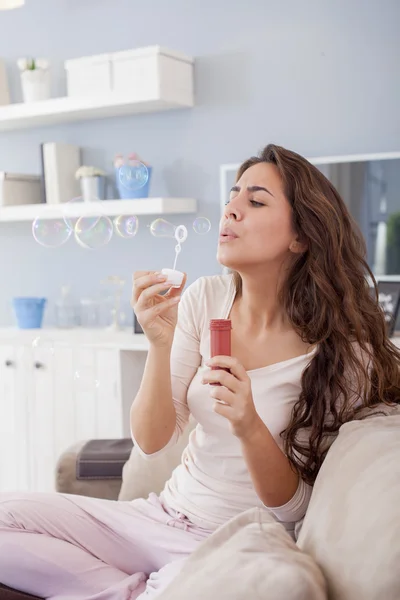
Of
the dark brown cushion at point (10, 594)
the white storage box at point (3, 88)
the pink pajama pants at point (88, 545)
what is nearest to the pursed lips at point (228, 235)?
the pink pajama pants at point (88, 545)

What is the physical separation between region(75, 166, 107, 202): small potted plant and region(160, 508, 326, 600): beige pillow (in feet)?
8.57

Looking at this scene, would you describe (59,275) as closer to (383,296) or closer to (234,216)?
(383,296)

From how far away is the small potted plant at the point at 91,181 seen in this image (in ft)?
11.9

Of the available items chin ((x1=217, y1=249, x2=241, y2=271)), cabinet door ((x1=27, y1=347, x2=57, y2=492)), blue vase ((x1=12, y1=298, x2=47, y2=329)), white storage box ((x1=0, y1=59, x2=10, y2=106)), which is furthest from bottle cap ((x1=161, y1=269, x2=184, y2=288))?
white storage box ((x1=0, y1=59, x2=10, y2=106))

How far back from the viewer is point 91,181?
3619 mm

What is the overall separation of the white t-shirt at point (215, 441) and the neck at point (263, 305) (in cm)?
6

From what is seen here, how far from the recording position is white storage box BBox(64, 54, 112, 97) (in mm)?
3475

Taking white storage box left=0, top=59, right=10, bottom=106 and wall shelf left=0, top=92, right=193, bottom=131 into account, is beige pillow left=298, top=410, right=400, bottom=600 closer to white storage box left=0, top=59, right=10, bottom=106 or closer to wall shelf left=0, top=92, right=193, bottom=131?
wall shelf left=0, top=92, right=193, bottom=131

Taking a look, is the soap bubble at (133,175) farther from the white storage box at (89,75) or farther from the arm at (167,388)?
the arm at (167,388)

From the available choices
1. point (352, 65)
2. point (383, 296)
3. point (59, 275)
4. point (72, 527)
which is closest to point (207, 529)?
point (72, 527)

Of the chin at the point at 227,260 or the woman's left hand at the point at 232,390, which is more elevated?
the chin at the point at 227,260

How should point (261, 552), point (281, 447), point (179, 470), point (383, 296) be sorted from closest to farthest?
point (261, 552) < point (281, 447) < point (179, 470) < point (383, 296)

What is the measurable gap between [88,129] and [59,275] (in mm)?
698

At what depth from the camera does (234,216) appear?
171cm
